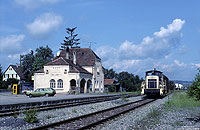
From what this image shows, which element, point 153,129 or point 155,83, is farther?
point 155,83

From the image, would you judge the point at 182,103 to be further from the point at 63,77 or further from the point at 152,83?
the point at 63,77

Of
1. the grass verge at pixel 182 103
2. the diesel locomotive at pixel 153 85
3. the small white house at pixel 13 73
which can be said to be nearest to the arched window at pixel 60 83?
the diesel locomotive at pixel 153 85

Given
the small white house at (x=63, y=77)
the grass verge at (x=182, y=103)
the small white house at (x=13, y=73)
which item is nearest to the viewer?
the grass verge at (x=182, y=103)

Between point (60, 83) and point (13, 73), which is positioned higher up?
point (13, 73)

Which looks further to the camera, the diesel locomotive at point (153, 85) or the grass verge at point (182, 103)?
the diesel locomotive at point (153, 85)

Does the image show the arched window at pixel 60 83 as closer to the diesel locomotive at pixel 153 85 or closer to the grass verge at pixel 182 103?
the diesel locomotive at pixel 153 85

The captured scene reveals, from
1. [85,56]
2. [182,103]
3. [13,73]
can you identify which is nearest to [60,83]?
[85,56]

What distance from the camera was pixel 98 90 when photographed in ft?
205

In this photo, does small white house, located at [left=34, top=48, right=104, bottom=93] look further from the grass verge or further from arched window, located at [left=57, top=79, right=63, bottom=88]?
the grass verge

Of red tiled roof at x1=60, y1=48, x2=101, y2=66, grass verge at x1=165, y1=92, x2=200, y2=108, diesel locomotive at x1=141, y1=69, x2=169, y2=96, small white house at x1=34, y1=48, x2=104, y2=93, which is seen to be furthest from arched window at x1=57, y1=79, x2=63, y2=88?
grass verge at x1=165, y1=92, x2=200, y2=108

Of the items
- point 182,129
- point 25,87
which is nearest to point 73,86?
point 25,87

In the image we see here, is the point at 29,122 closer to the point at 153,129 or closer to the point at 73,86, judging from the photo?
the point at 153,129

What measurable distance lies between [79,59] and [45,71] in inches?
441

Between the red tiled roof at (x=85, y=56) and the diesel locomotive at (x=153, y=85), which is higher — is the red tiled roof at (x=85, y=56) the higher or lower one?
the higher one
